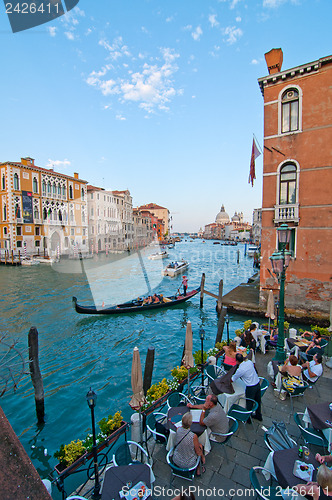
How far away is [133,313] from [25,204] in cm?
3210

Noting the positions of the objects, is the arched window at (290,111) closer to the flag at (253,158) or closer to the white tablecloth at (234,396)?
the flag at (253,158)

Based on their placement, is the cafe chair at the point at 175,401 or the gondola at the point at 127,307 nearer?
the cafe chair at the point at 175,401

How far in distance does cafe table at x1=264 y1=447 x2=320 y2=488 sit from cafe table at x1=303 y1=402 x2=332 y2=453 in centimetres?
82

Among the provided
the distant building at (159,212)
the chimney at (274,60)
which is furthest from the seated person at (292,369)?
the distant building at (159,212)

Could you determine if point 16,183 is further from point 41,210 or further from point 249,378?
point 249,378

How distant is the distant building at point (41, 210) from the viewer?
1521 inches

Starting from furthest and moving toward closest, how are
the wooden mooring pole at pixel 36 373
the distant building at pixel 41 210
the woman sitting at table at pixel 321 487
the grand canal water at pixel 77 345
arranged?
the distant building at pixel 41 210, the grand canal water at pixel 77 345, the wooden mooring pole at pixel 36 373, the woman sitting at table at pixel 321 487

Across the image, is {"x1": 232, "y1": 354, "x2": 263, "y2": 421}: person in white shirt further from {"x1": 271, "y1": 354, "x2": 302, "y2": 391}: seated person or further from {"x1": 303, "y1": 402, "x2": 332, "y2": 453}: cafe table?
{"x1": 271, "y1": 354, "x2": 302, "y2": 391}: seated person

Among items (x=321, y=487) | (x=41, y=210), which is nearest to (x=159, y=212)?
(x=41, y=210)

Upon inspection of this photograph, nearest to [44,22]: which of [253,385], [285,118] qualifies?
[253,385]

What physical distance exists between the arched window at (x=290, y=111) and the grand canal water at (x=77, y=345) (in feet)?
34.7

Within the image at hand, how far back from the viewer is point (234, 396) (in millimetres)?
5066

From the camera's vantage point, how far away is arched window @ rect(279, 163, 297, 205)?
1309cm

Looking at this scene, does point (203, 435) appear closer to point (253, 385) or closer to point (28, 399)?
point (253, 385)
